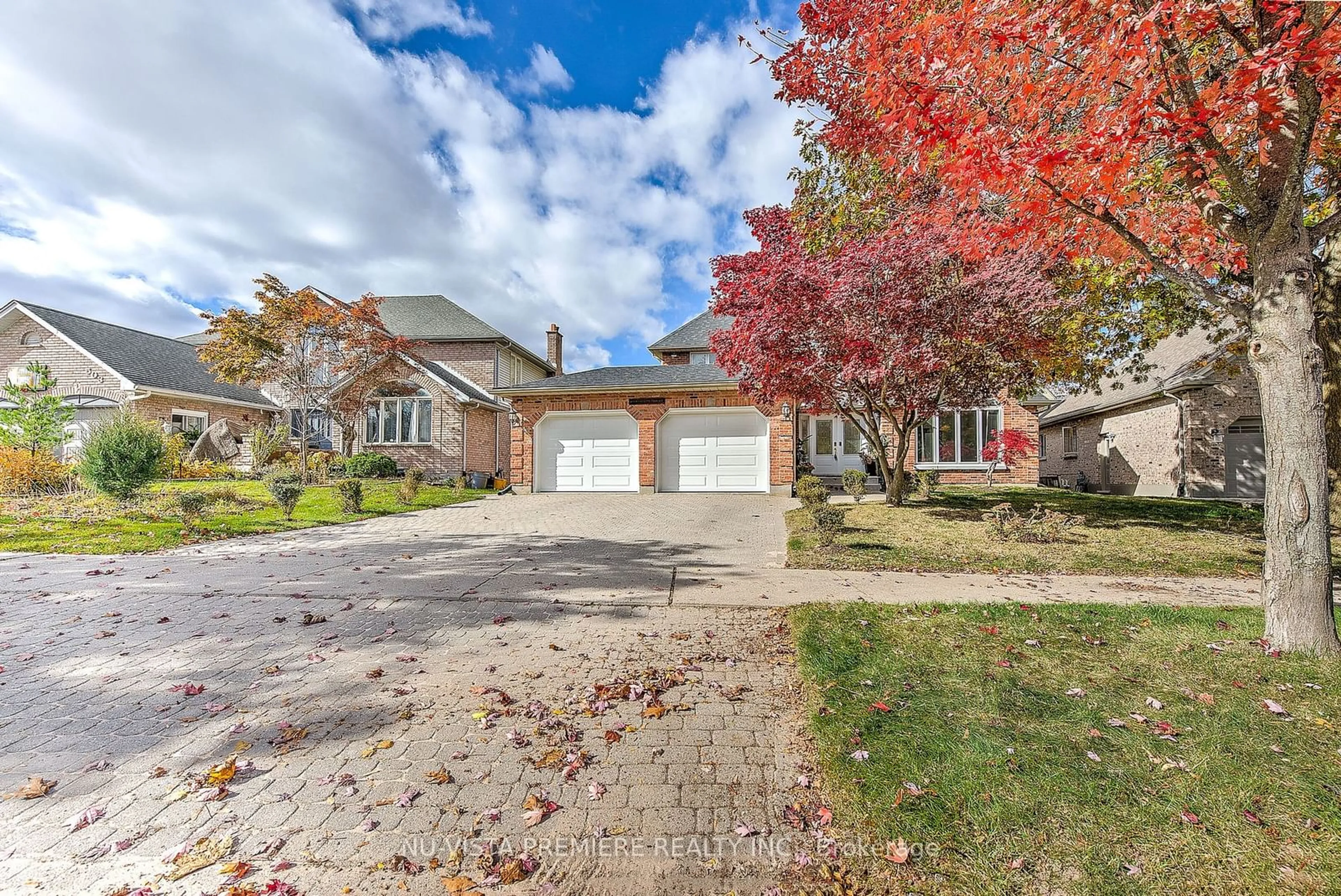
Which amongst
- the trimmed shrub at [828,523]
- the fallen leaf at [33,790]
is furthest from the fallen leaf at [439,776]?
the trimmed shrub at [828,523]

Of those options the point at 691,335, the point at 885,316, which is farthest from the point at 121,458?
the point at 691,335

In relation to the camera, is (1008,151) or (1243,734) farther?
(1008,151)

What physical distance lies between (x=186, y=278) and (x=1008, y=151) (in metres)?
25.4

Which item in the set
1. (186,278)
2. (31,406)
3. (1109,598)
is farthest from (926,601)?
(186,278)

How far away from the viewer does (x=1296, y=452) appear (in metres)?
3.38

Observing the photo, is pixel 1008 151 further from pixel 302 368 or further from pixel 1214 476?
pixel 302 368

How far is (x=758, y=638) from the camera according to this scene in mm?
4020

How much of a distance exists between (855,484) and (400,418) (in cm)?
1615

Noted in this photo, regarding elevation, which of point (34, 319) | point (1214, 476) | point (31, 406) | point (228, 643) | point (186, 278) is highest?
point (186, 278)

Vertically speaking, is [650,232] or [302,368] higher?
[650,232]

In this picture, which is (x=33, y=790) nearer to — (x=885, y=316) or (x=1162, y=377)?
(x=885, y=316)

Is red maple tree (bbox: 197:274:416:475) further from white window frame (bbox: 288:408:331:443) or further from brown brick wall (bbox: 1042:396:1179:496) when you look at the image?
brown brick wall (bbox: 1042:396:1179:496)

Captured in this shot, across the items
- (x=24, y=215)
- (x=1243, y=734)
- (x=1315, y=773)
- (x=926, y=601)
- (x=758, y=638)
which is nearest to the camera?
(x=1315, y=773)

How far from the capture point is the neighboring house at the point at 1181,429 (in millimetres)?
13125
